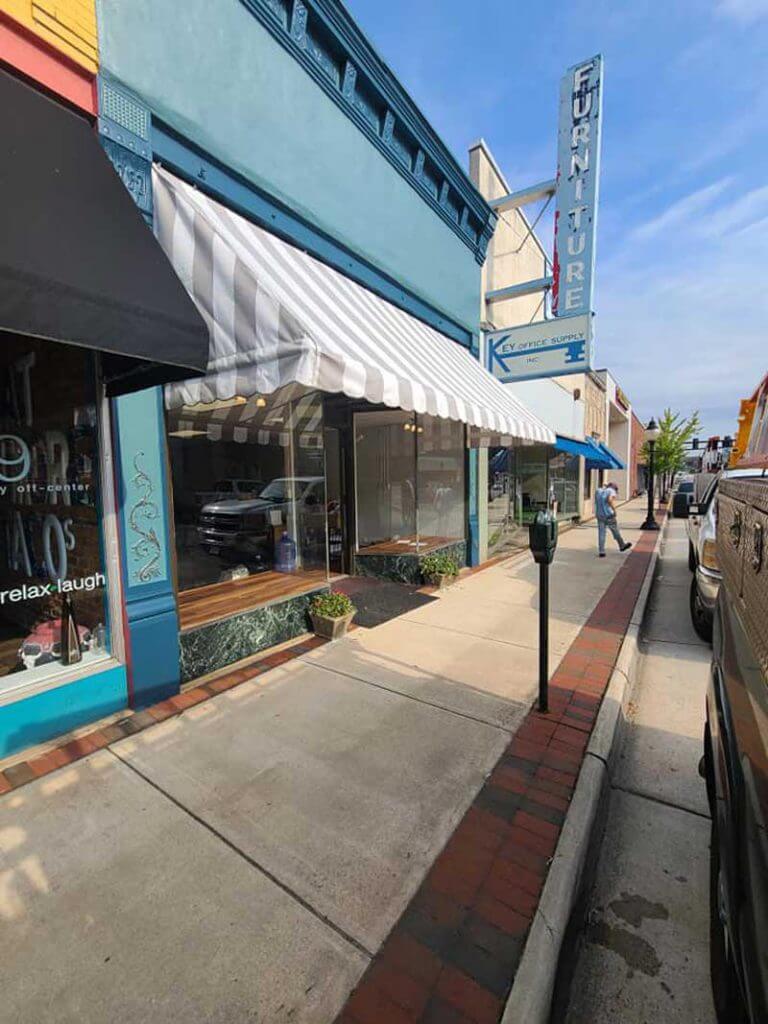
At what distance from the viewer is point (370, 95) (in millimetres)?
5844

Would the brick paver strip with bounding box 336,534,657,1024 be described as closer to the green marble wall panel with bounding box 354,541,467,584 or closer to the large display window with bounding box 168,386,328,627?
the large display window with bounding box 168,386,328,627

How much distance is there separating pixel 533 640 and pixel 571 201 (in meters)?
7.53

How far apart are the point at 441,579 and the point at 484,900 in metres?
5.36

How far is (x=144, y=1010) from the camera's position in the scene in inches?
67.4

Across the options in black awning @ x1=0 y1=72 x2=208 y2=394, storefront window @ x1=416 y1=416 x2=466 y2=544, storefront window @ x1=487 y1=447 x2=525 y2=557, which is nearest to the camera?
black awning @ x1=0 y1=72 x2=208 y2=394

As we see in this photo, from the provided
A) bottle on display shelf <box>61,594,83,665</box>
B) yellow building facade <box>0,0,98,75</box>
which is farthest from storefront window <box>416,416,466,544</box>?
yellow building facade <box>0,0,98,75</box>

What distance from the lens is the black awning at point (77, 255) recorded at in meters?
2.20

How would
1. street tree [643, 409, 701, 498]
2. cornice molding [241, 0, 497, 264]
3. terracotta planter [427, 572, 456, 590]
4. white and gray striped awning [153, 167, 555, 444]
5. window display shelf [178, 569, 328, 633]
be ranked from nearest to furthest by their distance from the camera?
1. white and gray striped awning [153, 167, 555, 444]
2. window display shelf [178, 569, 328, 633]
3. cornice molding [241, 0, 497, 264]
4. terracotta planter [427, 572, 456, 590]
5. street tree [643, 409, 701, 498]

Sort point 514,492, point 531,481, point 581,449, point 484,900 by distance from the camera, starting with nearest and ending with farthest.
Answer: point 484,900
point 514,492
point 581,449
point 531,481

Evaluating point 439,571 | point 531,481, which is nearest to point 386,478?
point 439,571

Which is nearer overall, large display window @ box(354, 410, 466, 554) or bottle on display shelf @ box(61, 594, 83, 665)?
bottle on display shelf @ box(61, 594, 83, 665)

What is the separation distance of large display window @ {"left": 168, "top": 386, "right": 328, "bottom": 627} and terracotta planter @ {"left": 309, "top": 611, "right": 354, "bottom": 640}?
1.51 feet

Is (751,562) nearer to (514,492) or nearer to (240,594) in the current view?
(240,594)

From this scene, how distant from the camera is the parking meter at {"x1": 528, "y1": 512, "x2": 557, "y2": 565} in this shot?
3.55 m
